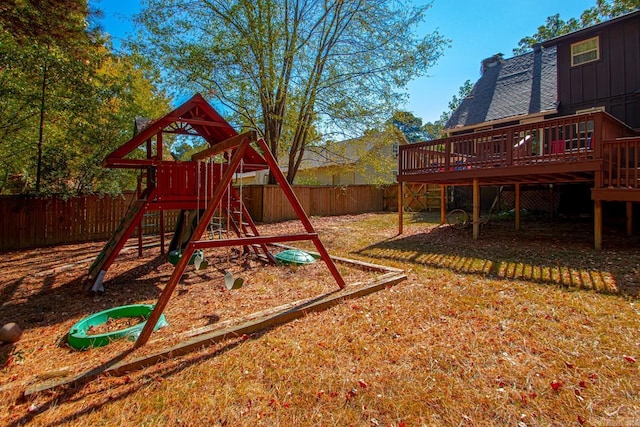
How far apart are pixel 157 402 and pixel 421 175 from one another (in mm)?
8516

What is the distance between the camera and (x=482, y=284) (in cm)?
477

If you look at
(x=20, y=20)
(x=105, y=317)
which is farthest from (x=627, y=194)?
(x=20, y=20)

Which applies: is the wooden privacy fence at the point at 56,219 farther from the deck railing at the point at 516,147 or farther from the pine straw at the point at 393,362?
the deck railing at the point at 516,147

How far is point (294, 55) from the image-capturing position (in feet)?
41.5

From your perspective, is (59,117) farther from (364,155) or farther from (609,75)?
(609,75)

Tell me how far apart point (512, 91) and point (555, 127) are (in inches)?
375

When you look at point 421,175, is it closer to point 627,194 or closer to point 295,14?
point 627,194

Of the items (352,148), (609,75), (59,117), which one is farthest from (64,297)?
(609,75)

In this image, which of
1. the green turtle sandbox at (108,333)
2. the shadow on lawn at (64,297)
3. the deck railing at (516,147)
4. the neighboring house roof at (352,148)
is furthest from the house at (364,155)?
the green turtle sandbox at (108,333)

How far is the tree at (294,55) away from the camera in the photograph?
37.9 ft

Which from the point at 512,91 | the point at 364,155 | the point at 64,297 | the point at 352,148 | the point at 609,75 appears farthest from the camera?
the point at 352,148

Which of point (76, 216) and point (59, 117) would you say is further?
point (76, 216)

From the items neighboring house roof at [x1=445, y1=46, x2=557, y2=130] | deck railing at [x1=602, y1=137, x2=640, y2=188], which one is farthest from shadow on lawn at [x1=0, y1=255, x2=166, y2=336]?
neighboring house roof at [x1=445, y1=46, x2=557, y2=130]

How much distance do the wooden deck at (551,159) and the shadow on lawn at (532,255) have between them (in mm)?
704
